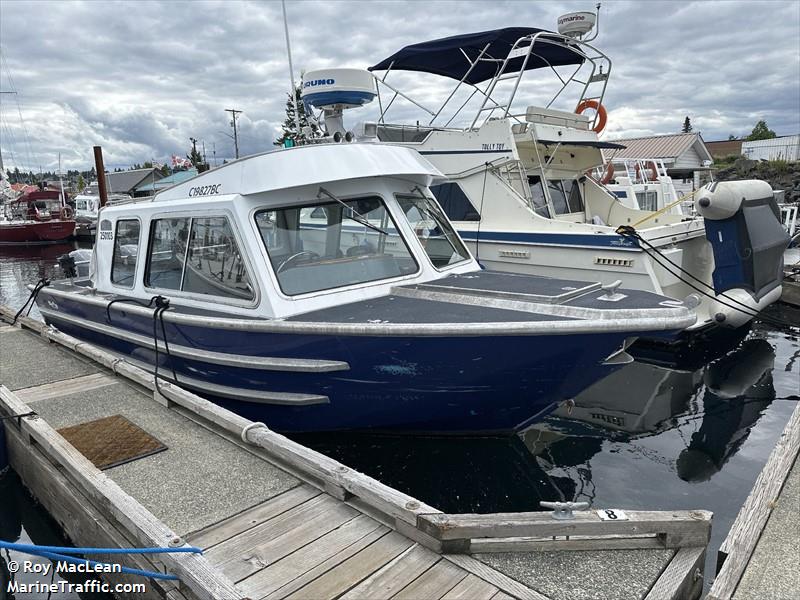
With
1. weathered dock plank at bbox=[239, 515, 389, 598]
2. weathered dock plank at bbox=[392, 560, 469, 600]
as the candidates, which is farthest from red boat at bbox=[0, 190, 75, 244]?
weathered dock plank at bbox=[392, 560, 469, 600]

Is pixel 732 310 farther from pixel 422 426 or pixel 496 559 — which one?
pixel 496 559

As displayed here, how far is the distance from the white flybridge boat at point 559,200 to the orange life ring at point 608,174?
2.80 ft

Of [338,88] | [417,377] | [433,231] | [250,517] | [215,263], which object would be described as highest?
[338,88]

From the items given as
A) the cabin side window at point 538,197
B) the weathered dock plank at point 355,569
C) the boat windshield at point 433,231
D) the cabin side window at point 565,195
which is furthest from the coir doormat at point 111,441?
the cabin side window at point 565,195

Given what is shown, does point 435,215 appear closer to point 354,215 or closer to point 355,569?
point 354,215

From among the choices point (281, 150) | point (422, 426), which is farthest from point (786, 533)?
point (281, 150)

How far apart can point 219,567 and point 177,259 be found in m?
3.27

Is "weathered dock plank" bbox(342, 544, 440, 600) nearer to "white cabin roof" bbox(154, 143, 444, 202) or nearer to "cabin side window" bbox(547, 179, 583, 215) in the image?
"white cabin roof" bbox(154, 143, 444, 202)

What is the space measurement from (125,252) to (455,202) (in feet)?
17.6

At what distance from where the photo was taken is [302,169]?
4461 millimetres

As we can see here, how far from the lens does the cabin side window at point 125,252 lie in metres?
5.66

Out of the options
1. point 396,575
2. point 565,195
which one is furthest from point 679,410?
point 565,195

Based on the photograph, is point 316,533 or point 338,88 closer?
point 316,533

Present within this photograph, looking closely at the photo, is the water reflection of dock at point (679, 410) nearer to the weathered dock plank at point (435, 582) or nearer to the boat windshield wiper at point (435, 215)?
the boat windshield wiper at point (435, 215)
